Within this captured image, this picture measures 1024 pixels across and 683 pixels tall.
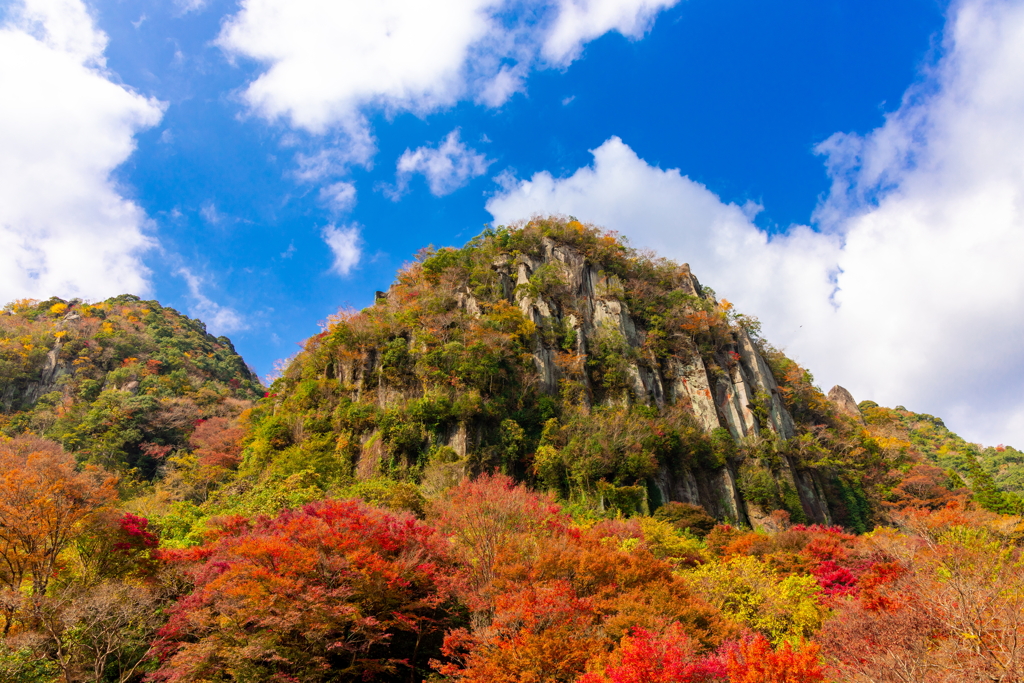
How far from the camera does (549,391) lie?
2981 cm

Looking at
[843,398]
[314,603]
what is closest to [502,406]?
[314,603]

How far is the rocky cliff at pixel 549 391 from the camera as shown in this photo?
25.6 meters

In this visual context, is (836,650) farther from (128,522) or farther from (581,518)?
(128,522)

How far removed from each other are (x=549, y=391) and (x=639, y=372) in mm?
7043

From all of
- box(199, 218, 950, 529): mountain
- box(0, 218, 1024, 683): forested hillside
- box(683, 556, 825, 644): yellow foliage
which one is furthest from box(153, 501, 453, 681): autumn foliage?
box(199, 218, 950, 529): mountain

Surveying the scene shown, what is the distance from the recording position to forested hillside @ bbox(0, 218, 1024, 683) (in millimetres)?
9719

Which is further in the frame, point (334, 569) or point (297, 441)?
point (297, 441)

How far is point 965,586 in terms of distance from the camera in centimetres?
966

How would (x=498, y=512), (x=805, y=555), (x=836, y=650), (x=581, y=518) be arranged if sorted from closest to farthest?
(x=836, y=650), (x=498, y=512), (x=805, y=555), (x=581, y=518)

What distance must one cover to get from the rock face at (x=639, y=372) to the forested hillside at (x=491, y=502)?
0.61ft

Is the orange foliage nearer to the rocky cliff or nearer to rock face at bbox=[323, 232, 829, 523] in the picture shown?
the rocky cliff

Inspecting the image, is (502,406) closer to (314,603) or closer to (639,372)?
(639,372)

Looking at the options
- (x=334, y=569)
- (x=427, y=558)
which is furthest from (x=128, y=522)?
(x=427, y=558)

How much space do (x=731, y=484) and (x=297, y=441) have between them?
84.7 feet
